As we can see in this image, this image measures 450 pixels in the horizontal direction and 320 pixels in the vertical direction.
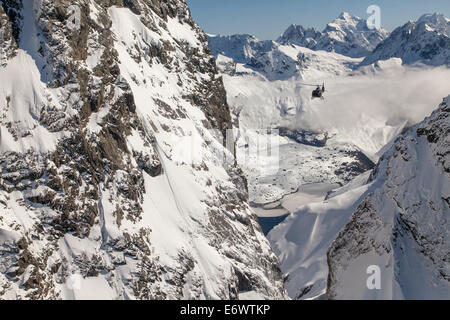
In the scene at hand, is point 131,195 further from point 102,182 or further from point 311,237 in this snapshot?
point 311,237

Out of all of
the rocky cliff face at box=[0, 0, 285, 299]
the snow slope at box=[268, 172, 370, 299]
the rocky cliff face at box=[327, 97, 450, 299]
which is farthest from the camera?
the snow slope at box=[268, 172, 370, 299]

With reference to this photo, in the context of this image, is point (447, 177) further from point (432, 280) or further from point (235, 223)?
point (235, 223)

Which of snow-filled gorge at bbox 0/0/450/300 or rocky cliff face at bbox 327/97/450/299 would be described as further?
snow-filled gorge at bbox 0/0/450/300

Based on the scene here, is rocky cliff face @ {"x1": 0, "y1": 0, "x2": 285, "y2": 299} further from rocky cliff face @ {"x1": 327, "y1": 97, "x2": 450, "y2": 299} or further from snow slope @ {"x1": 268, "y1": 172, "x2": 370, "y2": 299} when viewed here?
snow slope @ {"x1": 268, "y1": 172, "x2": 370, "y2": 299}

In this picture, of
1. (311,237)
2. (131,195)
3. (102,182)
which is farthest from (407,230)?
(311,237)

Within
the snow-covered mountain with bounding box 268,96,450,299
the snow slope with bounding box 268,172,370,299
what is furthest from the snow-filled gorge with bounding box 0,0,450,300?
the snow slope with bounding box 268,172,370,299

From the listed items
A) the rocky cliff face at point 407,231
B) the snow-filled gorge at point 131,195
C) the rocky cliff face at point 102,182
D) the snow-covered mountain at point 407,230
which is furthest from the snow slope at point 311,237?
the rocky cliff face at point 407,231

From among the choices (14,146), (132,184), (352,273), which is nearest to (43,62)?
(14,146)
